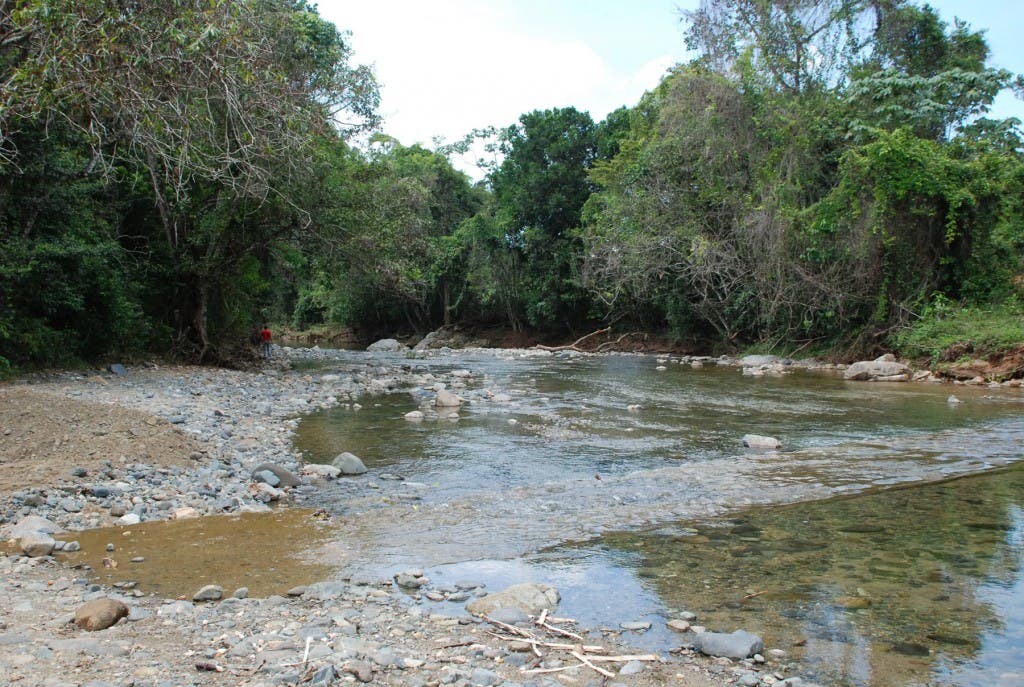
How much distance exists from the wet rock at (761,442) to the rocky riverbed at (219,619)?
14.9 feet

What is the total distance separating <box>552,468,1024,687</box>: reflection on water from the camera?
11.3ft

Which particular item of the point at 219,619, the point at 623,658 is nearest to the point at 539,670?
the point at 623,658

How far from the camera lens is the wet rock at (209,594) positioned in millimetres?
4035

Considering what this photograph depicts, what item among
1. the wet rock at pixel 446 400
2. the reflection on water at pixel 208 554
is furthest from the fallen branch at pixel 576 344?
the reflection on water at pixel 208 554

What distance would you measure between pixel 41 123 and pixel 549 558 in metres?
10.1

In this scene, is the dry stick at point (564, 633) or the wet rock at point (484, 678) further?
the dry stick at point (564, 633)

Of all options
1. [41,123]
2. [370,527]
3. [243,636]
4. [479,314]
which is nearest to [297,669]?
[243,636]

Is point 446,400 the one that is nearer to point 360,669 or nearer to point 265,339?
point 360,669

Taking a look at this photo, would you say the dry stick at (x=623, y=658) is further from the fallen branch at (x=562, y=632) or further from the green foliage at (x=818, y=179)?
the green foliage at (x=818, y=179)

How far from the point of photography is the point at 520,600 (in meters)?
4.02

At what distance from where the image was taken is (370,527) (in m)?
5.68

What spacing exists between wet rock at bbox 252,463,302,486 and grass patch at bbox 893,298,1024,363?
627 inches

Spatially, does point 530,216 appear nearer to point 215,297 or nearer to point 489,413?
point 215,297

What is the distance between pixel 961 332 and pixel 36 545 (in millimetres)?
19074
